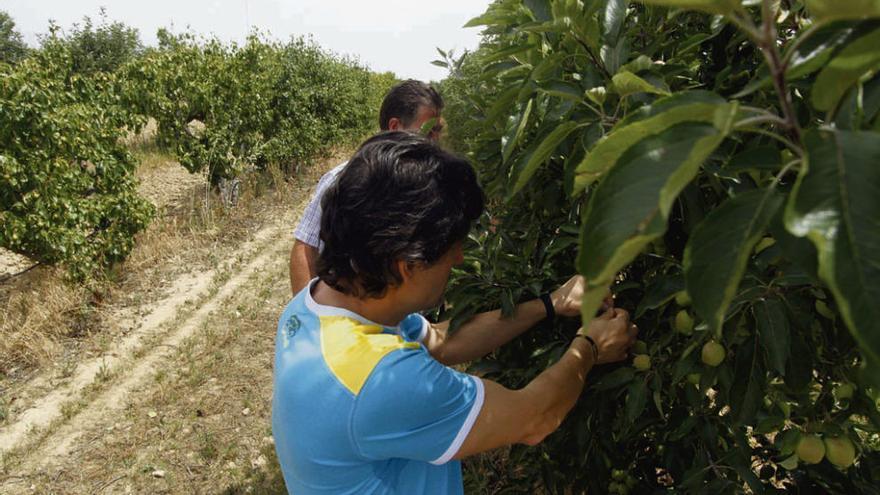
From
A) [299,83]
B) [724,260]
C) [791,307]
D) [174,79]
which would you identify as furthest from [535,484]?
[299,83]

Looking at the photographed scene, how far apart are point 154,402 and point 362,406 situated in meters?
3.80

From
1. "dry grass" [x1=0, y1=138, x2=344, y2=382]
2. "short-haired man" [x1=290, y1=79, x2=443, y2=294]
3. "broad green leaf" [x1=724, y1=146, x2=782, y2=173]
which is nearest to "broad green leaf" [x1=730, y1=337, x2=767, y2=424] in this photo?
"broad green leaf" [x1=724, y1=146, x2=782, y2=173]

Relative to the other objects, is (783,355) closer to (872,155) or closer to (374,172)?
(872,155)

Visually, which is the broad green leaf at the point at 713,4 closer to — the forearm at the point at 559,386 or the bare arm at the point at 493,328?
the forearm at the point at 559,386

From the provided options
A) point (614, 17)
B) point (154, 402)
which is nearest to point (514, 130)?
point (614, 17)

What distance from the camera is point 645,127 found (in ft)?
1.70

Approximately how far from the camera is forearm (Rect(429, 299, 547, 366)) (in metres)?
1.55

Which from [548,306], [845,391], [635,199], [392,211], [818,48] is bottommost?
[548,306]

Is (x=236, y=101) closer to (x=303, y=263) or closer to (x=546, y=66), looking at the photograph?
(x=303, y=263)

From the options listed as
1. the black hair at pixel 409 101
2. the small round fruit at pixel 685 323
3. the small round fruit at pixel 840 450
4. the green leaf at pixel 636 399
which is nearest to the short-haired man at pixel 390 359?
the green leaf at pixel 636 399

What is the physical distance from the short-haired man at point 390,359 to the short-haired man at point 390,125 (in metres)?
1.49

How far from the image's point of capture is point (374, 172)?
1.23 metres

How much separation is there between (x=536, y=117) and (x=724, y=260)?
0.96m

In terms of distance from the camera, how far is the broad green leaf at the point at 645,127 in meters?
0.50
